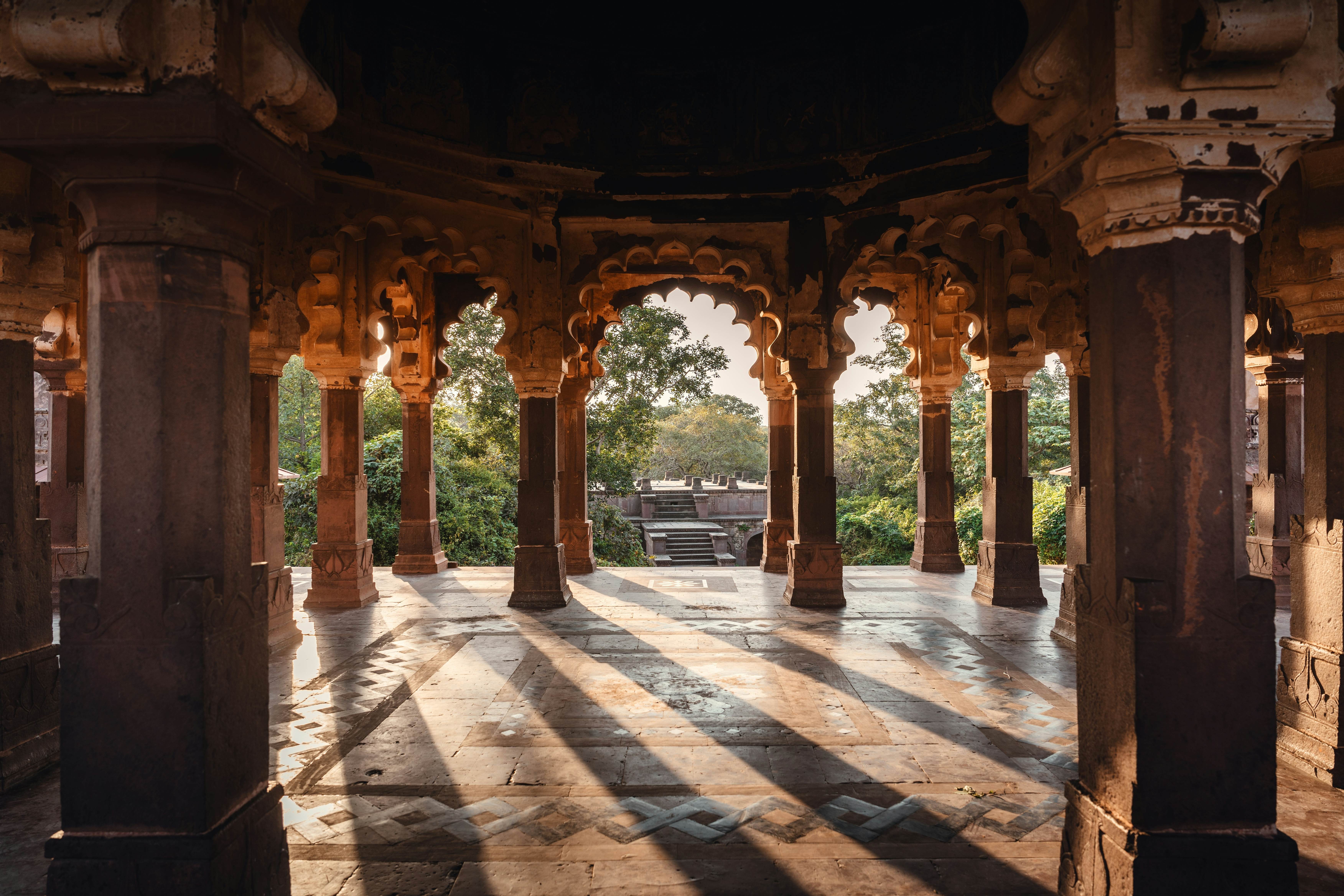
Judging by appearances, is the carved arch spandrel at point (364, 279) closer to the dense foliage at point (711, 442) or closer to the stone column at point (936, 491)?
the stone column at point (936, 491)

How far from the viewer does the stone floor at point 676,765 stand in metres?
3.48

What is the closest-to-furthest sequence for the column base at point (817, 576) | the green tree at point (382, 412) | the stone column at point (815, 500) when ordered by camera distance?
the stone column at point (815, 500) → the column base at point (817, 576) → the green tree at point (382, 412)

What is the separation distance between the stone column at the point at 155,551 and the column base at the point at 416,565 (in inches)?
407

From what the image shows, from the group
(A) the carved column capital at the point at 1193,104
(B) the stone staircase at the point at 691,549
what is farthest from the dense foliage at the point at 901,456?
(A) the carved column capital at the point at 1193,104

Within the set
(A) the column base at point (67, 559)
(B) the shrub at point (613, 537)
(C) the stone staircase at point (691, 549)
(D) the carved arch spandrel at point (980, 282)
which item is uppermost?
(D) the carved arch spandrel at point (980, 282)

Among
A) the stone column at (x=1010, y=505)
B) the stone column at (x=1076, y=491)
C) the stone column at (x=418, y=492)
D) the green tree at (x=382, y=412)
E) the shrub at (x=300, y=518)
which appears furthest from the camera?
the green tree at (x=382, y=412)

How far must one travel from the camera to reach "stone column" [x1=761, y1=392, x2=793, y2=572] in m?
13.0

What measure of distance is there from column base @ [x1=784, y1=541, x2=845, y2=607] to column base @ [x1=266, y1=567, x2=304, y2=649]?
233 inches

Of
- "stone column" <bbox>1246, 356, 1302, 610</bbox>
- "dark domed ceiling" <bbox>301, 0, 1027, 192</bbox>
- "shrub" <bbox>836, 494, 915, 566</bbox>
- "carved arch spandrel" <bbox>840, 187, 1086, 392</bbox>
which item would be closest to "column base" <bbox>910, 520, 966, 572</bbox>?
"carved arch spandrel" <bbox>840, 187, 1086, 392</bbox>

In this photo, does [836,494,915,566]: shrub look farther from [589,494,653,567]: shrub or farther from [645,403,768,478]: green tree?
[645,403,768,478]: green tree

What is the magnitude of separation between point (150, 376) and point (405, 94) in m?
6.72

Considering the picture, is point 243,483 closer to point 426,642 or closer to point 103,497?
point 103,497

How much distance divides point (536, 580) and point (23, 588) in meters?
5.77

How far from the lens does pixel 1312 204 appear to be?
4.50m
